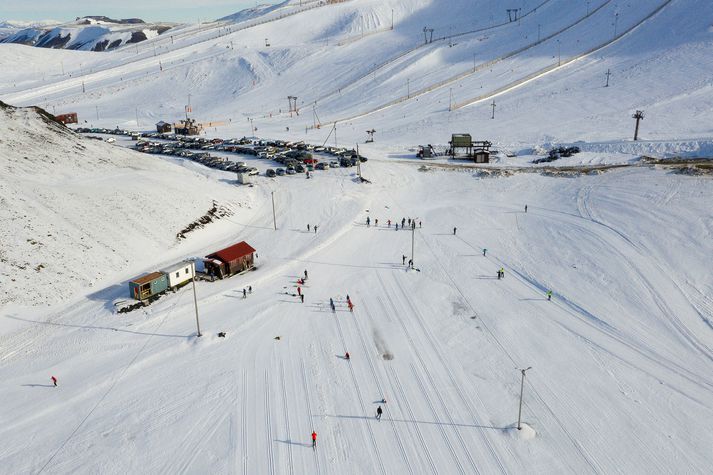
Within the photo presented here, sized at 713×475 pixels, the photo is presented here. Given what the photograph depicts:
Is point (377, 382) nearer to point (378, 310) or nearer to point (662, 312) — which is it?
point (378, 310)

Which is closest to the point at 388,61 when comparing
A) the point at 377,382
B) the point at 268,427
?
the point at 377,382

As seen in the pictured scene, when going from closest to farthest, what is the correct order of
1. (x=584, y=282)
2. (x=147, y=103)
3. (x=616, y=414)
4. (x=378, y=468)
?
(x=378, y=468), (x=616, y=414), (x=584, y=282), (x=147, y=103)

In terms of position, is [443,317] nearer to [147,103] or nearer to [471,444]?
[471,444]

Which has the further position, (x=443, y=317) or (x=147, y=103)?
(x=147, y=103)

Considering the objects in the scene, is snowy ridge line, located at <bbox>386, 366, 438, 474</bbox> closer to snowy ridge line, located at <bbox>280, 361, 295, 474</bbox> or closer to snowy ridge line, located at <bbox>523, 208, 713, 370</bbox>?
snowy ridge line, located at <bbox>280, 361, 295, 474</bbox>

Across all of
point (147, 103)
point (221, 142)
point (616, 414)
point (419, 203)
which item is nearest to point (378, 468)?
point (616, 414)

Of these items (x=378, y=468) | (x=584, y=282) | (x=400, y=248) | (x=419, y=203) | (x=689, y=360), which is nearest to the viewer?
(x=378, y=468)

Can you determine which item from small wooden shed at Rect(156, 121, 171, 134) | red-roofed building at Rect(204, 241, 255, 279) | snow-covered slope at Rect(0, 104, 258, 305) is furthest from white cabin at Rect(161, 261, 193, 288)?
small wooden shed at Rect(156, 121, 171, 134)
